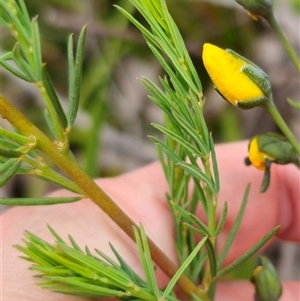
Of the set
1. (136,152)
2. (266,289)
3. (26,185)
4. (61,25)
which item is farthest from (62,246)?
(61,25)

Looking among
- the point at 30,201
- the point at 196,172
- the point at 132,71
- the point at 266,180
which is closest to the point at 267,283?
the point at 266,180

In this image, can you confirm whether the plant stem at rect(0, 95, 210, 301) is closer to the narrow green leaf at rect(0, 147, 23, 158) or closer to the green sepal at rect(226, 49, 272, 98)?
the narrow green leaf at rect(0, 147, 23, 158)

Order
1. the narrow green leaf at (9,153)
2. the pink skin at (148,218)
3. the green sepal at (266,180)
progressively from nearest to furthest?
the narrow green leaf at (9,153)
the green sepal at (266,180)
the pink skin at (148,218)

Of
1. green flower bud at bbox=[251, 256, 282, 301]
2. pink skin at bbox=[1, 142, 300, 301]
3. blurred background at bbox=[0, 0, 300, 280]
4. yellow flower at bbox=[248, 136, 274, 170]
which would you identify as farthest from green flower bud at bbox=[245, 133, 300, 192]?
blurred background at bbox=[0, 0, 300, 280]

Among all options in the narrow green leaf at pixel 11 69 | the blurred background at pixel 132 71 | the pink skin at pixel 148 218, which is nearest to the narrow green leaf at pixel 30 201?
the narrow green leaf at pixel 11 69

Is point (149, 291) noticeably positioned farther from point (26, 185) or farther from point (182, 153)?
point (26, 185)

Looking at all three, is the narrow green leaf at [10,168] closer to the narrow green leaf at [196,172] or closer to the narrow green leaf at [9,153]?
the narrow green leaf at [9,153]
